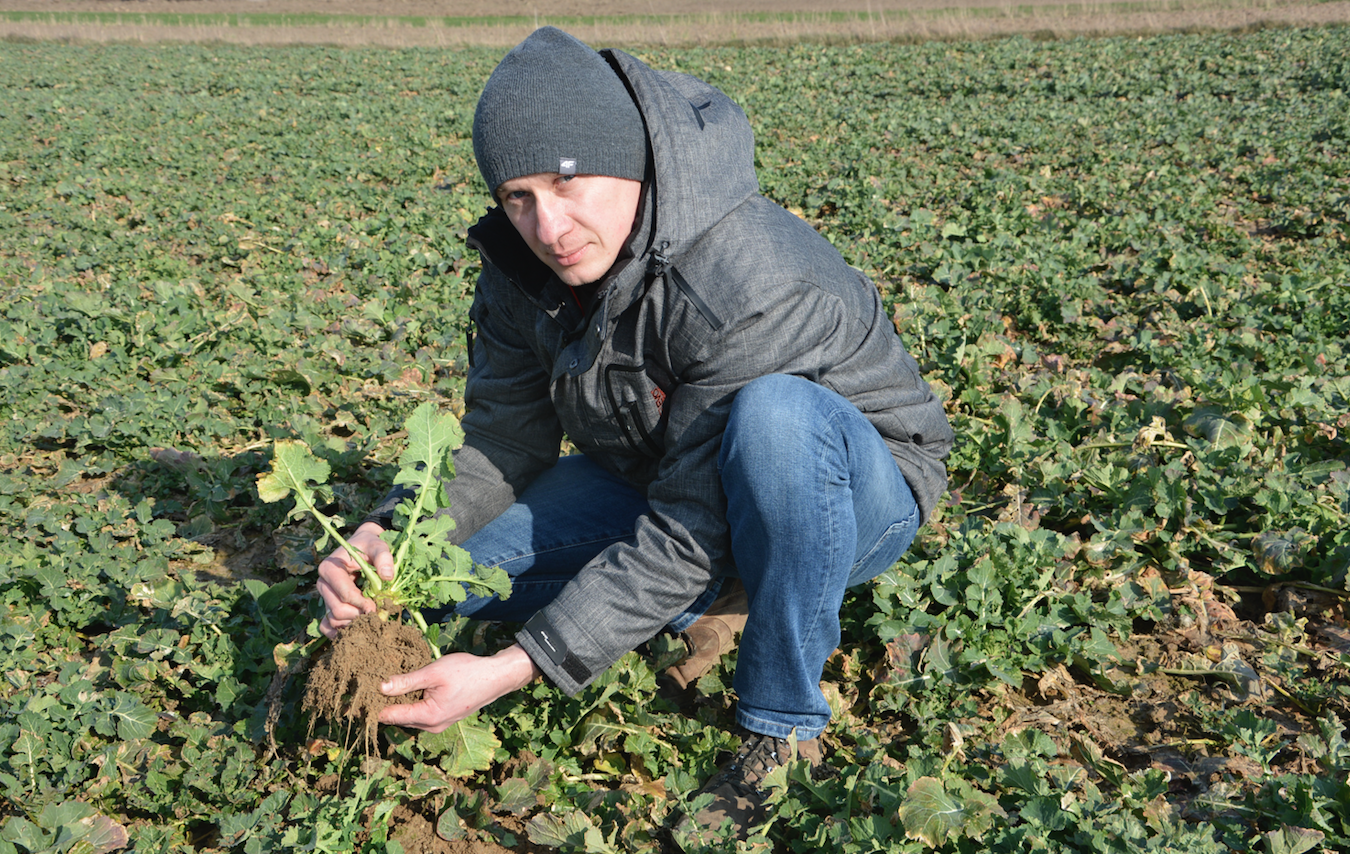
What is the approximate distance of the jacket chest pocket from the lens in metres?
2.29

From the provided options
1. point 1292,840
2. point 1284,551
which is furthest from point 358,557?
point 1284,551

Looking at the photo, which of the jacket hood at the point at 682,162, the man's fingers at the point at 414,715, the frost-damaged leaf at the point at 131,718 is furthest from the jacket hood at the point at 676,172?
the frost-damaged leaf at the point at 131,718

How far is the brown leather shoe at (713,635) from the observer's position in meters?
2.66

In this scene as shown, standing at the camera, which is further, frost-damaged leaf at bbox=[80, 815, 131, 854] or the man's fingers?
frost-damaged leaf at bbox=[80, 815, 131, 854]

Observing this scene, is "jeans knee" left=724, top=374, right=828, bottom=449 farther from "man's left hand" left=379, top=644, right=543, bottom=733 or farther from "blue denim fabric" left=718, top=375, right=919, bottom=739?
"man's left hand" left=379, top=644, right=543, bottom=733

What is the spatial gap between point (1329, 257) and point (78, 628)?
6.43 m

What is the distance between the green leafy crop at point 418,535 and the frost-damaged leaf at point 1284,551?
2343 millimetres

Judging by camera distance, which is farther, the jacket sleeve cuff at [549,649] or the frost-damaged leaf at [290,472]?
the frost-damaged leaf at [290,472]

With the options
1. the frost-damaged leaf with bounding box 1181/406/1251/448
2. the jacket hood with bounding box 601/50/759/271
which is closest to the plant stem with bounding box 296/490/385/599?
the jacket hood with bounding box 601/50/759/271

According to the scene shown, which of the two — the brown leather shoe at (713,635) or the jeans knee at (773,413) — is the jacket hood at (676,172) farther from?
the brown leather shoe at (713,635)

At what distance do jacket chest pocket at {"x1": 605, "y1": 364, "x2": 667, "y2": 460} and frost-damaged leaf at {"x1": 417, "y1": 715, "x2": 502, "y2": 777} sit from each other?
33.1 inches

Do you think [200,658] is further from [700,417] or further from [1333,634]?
[1333,634]

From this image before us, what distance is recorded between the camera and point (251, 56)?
64.8 ft

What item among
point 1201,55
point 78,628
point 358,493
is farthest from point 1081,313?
point 1201,55
